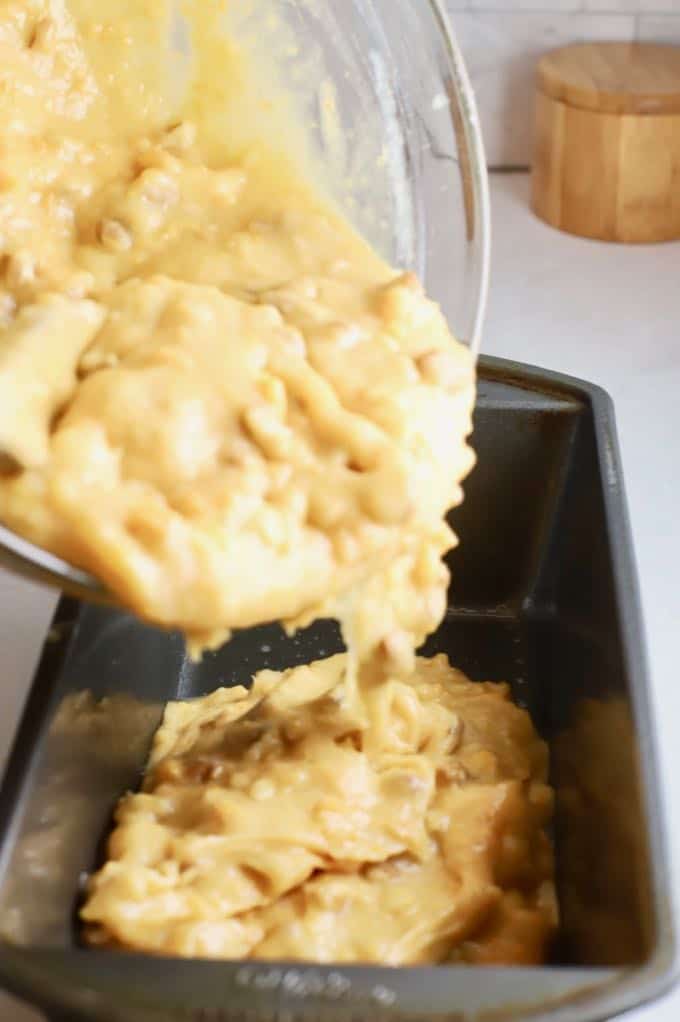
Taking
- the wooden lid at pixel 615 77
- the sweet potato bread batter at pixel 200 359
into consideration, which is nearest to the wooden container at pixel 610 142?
the wooden lid at pixel 615 77

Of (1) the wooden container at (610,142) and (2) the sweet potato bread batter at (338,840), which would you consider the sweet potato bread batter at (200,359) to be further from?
(1) the wooden container at (610,142)

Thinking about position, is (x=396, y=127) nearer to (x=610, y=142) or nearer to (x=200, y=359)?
(x=200, y=359)

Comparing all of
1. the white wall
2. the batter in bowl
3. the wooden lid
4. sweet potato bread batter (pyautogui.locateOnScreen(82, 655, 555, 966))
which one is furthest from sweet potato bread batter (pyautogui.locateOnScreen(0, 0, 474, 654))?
the white wall

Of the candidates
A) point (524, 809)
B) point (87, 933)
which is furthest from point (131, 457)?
point (524, 809)

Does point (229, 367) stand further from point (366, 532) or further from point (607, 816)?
point (607, 816)

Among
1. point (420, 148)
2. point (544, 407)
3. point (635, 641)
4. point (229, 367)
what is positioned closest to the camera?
point (229, 367)

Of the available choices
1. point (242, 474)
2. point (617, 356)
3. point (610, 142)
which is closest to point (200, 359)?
point (242, 474)
